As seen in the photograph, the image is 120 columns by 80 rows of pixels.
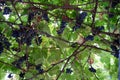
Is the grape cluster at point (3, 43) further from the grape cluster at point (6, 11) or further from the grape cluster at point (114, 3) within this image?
the grape cluster at point (114, 3)

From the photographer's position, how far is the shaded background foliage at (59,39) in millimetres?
1657

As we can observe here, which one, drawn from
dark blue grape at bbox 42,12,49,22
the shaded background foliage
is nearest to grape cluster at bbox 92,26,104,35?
the shaded background foliage

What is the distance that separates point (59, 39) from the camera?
Answer: 66.7 inches

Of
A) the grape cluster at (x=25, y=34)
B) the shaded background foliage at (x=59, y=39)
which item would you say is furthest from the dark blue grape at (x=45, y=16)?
the grape cluster at (x=25, y=34)

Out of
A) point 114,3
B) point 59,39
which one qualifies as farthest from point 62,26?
point 114,3

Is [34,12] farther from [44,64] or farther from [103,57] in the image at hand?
[103,57]

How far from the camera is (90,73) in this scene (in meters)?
1.93

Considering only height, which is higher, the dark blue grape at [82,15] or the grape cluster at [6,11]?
the grape cluster at [6,11]

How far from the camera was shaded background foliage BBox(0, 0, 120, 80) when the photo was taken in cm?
166

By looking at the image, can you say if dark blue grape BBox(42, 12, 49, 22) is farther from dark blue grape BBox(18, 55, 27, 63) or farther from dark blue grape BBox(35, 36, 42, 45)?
dark blue grape BBox(18, 55, 27, 63)

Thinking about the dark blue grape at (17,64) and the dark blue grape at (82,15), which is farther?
the dark blue grape at (17,64)

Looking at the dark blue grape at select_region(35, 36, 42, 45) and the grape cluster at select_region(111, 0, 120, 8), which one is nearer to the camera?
the grape cluster at select_region(111, 0, 120, 8)

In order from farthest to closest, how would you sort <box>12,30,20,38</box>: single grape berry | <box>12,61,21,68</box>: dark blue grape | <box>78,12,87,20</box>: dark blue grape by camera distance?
1. <box>12,61,21,68</box>: dark blue grape
2. <box>12,30,20,38</box>: single grape berry
3. <box>78,12,87,20</box>: dark blue grape

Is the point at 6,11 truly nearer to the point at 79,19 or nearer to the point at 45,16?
the point at 45,16
